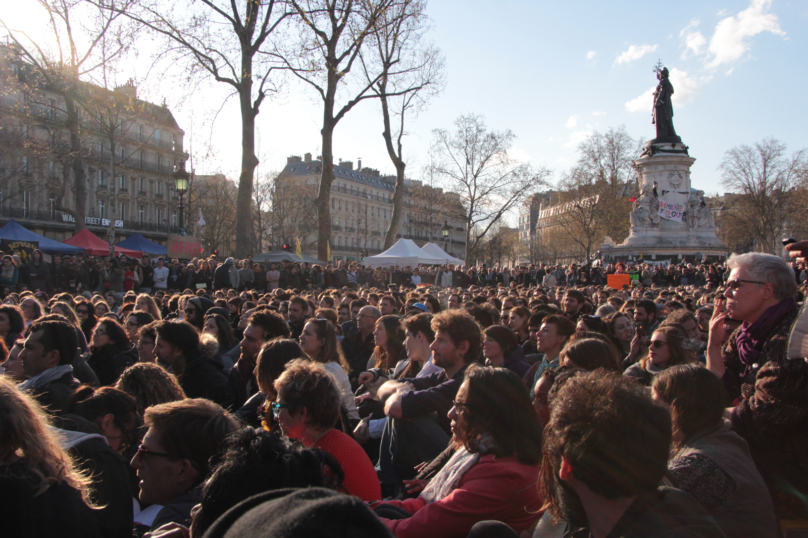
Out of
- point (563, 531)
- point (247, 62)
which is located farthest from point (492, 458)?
point (247, 62)

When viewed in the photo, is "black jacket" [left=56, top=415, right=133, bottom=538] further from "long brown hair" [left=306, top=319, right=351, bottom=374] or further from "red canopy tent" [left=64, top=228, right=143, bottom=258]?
"red canopy tent" [left=64, top=228, right=143, bottom=258]

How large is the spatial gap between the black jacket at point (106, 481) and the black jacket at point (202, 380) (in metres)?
2.17

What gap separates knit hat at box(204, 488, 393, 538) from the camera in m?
0.87

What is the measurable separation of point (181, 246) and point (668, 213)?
1124 inches

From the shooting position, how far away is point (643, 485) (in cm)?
169

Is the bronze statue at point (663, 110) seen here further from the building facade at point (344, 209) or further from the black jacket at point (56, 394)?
the black jacket at point (56, 394)

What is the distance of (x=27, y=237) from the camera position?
841 inches

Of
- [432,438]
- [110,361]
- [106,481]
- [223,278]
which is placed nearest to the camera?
[106,481]

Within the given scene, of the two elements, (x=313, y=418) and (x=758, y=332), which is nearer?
(x=313, y=418)

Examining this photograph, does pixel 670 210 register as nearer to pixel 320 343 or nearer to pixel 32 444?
pixel 320 343

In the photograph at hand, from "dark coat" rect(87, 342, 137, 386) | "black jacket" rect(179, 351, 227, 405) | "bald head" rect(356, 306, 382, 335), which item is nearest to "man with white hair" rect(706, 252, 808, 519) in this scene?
"black jacket" rect(179, 351, 227, 405)

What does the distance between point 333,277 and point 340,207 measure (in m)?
70.8

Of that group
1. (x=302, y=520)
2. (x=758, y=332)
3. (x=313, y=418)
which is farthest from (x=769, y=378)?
(x=302, y=520)

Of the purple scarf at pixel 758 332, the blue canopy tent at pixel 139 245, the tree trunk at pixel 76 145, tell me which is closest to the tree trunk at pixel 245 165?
the tree trunk at pixel 76 145
